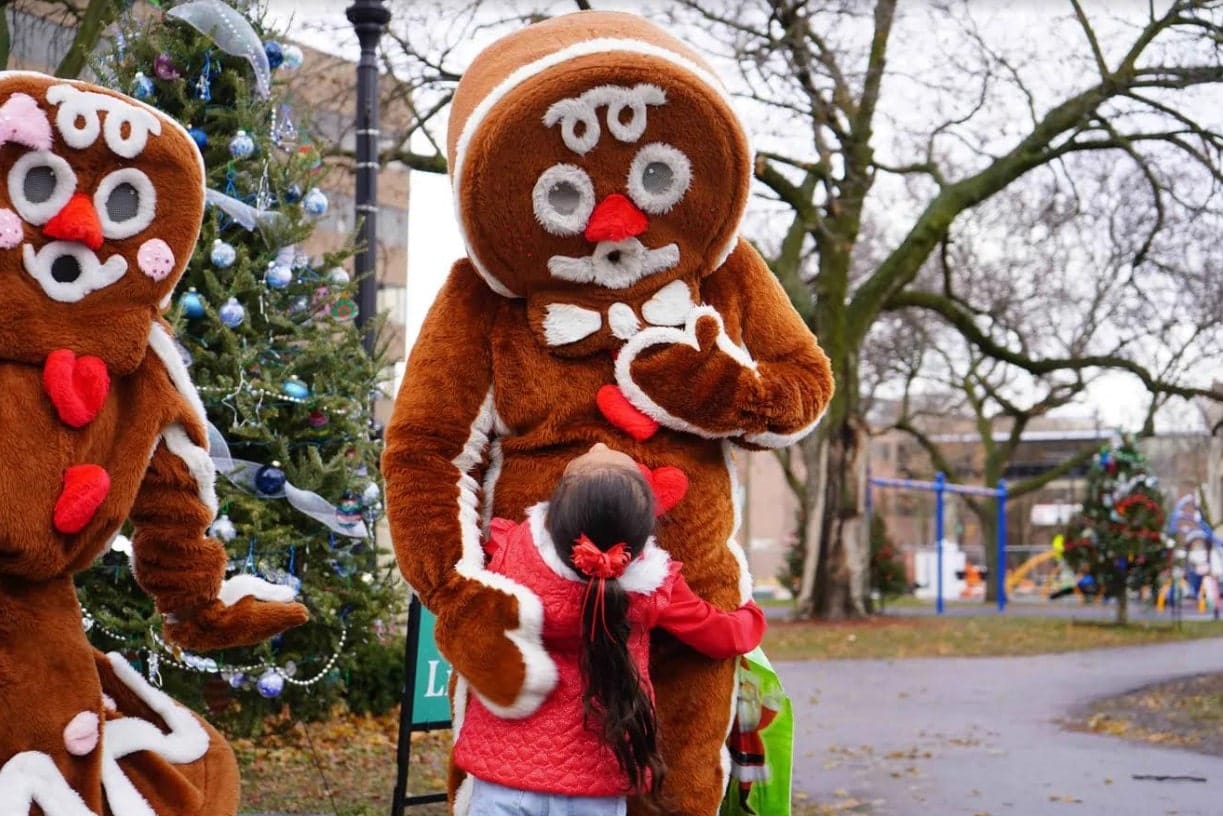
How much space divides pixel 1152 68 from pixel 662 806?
13722 millimetres

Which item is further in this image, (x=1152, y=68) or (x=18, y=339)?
(x=1152, y=68)

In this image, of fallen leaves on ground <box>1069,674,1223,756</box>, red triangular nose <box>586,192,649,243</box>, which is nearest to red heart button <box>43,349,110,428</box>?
red triangular nose <box>586,192,649,243</box>

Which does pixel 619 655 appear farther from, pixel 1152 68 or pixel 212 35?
pixel 1152 68

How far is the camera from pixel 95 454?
326 centimetres

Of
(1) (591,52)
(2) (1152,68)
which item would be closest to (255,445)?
(1) (591,52)

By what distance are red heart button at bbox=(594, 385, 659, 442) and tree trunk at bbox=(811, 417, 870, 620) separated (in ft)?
52.3

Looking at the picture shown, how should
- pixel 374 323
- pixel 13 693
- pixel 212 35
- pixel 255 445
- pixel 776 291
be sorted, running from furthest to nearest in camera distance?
pixel 374 323
pixel 255 445
pixel 212 35
pixel 776 291
pixel 13 693

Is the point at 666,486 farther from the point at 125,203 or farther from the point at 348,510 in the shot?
the point at 348,510

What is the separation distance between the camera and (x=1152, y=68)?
595 inches

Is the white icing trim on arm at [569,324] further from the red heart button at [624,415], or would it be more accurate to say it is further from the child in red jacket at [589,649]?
the child in red jacket at [589,649]

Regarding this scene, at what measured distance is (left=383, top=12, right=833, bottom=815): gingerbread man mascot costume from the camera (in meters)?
3.56

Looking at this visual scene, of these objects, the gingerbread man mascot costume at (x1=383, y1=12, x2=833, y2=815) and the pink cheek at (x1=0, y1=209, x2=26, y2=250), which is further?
the gingerbread man mascot costume at (x1=383, y1=12, x2=833, y2=815)

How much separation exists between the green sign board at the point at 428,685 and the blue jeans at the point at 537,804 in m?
2.15

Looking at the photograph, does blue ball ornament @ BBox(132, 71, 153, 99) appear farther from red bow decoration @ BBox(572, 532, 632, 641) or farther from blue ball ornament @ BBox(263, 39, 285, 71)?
red bow decoration @ BBox(572, 532, 632, 641)
